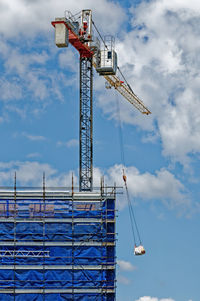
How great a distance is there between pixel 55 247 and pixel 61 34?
31949mm

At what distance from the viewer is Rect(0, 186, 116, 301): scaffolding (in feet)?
250

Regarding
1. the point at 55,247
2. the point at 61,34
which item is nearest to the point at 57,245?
the point at 55,247

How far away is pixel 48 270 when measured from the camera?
76500 mm

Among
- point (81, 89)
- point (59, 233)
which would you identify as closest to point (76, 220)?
point (59, 233)

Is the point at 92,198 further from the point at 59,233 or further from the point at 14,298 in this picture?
the point at 14,298

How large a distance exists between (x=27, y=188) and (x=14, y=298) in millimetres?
11489

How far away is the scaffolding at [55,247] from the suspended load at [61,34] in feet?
82.6

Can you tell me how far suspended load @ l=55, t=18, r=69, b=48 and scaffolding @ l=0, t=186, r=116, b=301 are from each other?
25172 millimetres

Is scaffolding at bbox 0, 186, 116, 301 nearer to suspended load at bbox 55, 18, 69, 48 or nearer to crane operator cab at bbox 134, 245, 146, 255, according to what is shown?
crane operator cab at bbox 134, 245, 146, 255

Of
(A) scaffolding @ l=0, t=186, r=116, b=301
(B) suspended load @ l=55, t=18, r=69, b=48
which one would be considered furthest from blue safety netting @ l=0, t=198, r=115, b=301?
(B) suspended load @ l=55, t=18, r=69, b=48

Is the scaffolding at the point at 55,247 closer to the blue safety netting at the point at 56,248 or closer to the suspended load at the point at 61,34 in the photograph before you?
the blue safety netting at the point at 56,248

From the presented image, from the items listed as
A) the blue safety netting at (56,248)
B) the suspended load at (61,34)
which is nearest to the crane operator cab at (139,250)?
the blue safety netting at (56,248)

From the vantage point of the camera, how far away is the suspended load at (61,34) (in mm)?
95812

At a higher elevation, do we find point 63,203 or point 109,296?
point 63,203
